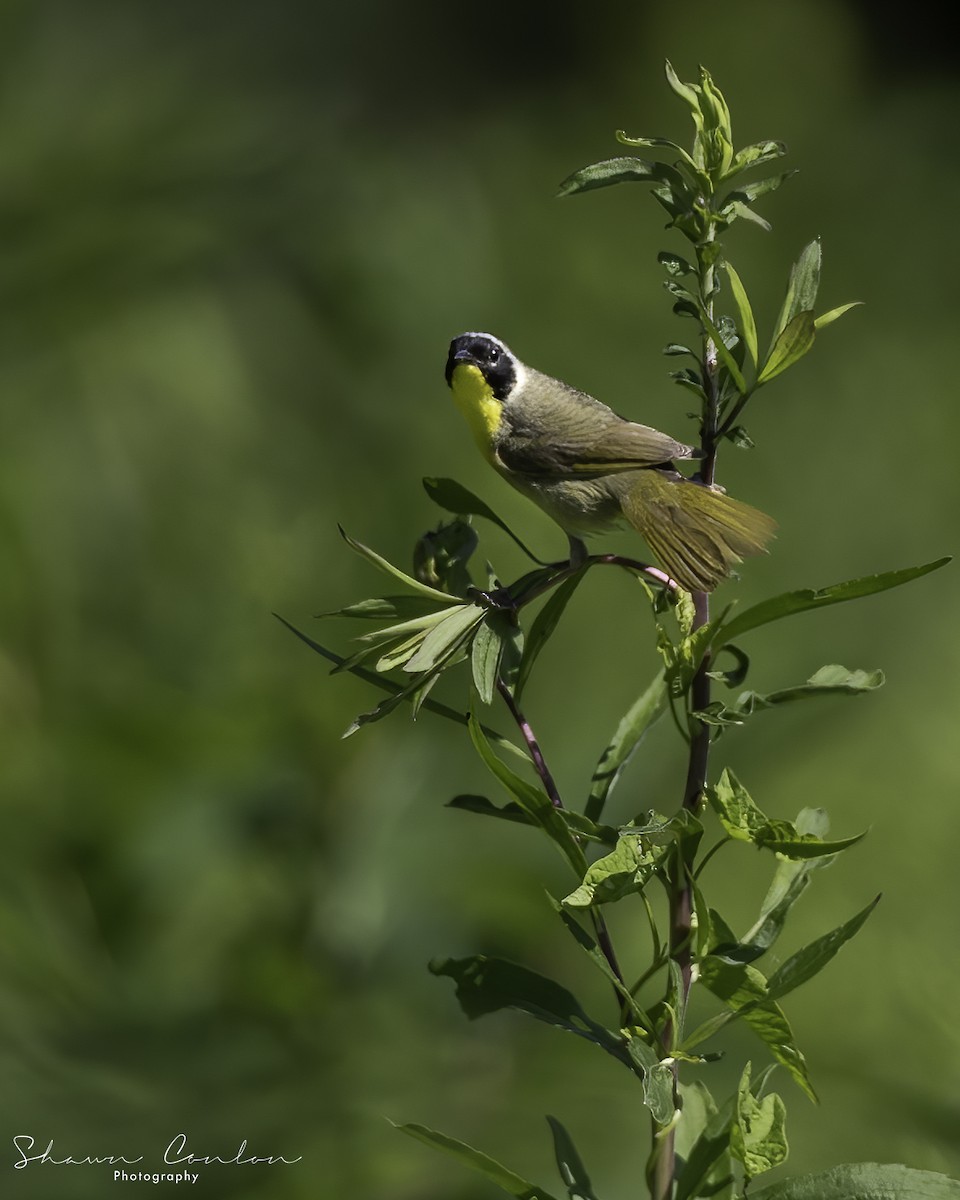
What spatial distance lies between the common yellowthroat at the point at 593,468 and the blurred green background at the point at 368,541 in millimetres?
720

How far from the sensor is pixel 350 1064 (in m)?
1.40

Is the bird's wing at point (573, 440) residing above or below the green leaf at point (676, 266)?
below

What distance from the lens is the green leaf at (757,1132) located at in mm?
505

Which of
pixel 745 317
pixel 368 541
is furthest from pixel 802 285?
pixel 368 541

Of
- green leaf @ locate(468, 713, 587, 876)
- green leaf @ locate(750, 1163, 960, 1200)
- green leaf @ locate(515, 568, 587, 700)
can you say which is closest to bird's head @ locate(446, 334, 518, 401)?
green leaf @ locate(515, 568, 587, 700)

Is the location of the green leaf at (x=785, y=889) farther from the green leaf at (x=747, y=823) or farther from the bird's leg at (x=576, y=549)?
the bird's leg at (x=576, y=549)

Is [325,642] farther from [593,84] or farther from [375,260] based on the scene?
[593,84]

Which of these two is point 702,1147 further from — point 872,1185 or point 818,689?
point 818,689

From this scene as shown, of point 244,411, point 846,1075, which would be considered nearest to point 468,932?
point 846,1075

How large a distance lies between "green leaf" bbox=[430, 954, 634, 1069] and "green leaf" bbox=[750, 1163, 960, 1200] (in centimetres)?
10

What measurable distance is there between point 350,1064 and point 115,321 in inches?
51.2

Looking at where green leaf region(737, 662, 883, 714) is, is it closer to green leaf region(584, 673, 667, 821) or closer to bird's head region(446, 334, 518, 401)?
green leaf region(584, 673, 667, 821)

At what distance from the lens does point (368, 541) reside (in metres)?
1.76
